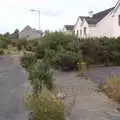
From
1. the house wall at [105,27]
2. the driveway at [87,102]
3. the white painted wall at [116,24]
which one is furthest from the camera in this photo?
the house wall at [105,27]

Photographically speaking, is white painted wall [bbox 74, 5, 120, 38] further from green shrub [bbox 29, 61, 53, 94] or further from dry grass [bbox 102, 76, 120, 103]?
dry grass [bbox 102, 76, 120, 103]

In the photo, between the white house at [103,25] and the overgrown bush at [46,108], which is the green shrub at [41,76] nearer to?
the overgrown bush at [46,108]

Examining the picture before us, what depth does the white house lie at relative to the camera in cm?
3731

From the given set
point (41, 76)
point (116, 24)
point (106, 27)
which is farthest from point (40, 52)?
point (41, 76)

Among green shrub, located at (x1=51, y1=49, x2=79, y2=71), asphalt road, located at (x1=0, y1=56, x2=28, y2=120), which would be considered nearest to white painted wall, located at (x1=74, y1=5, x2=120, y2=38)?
green shrub, located at (x1=51, y1=49, x2=79, y2=71)

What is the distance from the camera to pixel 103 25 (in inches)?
Result: 1718

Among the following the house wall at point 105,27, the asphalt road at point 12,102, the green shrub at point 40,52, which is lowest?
the asphalt road at point 12,102

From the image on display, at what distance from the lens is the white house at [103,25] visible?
1469 inches

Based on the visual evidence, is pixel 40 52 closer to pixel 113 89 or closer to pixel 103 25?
pixel 103 25

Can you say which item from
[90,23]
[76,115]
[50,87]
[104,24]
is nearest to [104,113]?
[76,115]

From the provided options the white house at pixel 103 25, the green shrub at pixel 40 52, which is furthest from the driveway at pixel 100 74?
the white house at pixel 103 25

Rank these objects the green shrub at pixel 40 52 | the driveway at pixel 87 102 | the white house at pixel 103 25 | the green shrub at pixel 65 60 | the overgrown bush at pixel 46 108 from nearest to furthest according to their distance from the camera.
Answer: the overgrown bush at pixel 46 108
the driveway at pixel 87 102
the green shrub at pixel 65 60
the green shrub at pixel 40 52
the white house at pixel 103 25

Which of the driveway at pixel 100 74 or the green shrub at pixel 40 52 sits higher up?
the green shrub at pixel 40 52

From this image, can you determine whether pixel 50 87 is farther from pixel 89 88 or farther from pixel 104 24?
pixel 104 24
